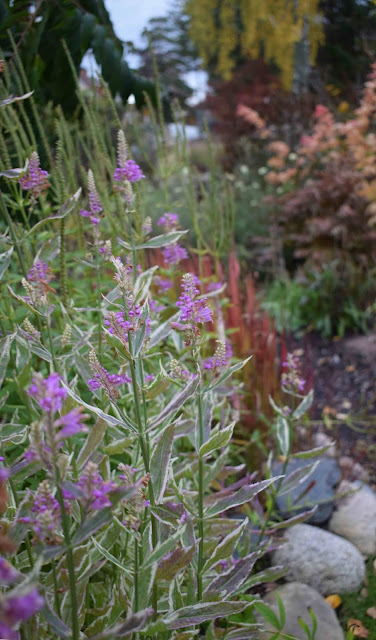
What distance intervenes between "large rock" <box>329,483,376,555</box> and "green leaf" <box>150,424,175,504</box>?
50.3 inches

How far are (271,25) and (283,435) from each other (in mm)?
9633

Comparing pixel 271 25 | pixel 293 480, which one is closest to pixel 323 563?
pixel 293 480

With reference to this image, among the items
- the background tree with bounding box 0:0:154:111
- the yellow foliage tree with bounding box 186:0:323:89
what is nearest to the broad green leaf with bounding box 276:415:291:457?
the background tree with bounding box 0:0:154:111

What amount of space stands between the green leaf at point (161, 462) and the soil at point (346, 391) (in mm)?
1312

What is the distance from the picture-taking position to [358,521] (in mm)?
2119

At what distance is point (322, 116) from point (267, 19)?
415 centimetres

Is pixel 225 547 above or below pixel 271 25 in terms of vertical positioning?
below

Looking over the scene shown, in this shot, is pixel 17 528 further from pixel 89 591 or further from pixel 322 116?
pixel 322 116

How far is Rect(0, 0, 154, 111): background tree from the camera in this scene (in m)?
1.82

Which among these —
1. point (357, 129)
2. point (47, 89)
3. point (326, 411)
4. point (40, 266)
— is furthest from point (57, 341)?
point (357, 129)

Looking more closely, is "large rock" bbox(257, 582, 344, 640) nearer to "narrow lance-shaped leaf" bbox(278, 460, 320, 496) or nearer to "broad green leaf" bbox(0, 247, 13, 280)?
"narrow lance-shaped leaf" bbox(278, 460, 320, 496)

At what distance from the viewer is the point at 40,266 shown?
1.16 metres

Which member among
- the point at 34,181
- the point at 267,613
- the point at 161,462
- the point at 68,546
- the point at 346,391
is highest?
the point at 34,181

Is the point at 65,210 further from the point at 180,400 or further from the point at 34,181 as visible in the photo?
the point at 180,400
